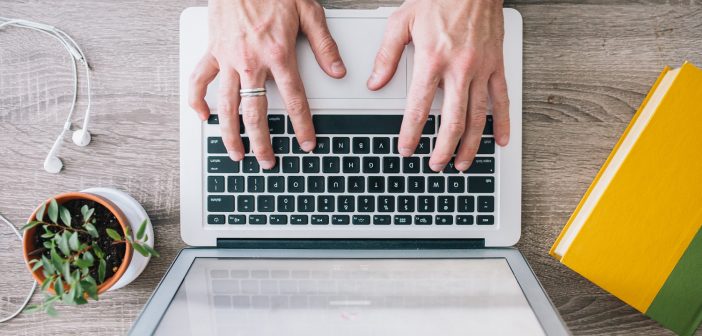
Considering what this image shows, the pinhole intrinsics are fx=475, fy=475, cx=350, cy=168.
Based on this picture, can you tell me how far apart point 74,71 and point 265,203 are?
36 centimetres

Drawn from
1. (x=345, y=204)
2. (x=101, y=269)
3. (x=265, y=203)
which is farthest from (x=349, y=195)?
(x=101, y=269)

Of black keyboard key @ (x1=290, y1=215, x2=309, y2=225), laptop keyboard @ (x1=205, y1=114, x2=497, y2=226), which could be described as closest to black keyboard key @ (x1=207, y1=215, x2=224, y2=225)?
laptop keyboard @ (x1=205, y1=114, x2=497, y2=226)

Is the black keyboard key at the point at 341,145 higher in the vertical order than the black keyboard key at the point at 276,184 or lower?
higher

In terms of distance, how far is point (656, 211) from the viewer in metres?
0.65

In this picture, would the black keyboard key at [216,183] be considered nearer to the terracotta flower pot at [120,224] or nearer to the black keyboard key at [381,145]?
the terracotta flower pot at [120,224]

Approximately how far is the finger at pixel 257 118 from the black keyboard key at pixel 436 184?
0.23m

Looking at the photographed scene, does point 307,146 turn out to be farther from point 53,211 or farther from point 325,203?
point 53,211

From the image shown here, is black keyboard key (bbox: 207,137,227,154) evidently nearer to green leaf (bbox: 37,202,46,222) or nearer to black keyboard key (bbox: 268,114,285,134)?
black keyboard key (bbox: 268,114,285,134)

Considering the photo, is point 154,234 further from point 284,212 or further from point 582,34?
point 582,34

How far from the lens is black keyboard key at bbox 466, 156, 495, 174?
0.68 metres

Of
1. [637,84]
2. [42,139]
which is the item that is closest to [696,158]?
[637,84]

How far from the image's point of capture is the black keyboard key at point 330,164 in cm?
68

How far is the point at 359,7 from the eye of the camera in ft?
2.38

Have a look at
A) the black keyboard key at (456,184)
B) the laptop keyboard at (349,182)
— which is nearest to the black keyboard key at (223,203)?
the laptop keyboard at (349,182)
